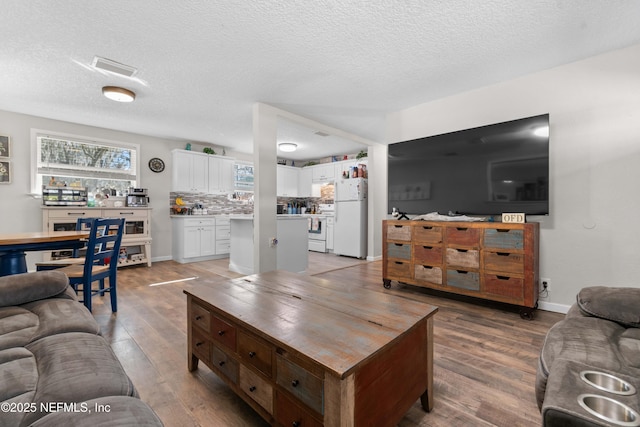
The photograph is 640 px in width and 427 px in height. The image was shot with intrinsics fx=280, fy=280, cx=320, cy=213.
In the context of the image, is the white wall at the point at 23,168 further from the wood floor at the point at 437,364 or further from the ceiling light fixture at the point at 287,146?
the ceiling light fixture at the point at 287,146

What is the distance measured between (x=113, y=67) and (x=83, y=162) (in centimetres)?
282

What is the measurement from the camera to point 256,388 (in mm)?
1252

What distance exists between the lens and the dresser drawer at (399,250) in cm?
338

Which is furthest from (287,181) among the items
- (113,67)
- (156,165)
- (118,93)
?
(113,67)

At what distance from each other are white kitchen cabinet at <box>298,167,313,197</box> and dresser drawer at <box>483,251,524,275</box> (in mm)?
5184

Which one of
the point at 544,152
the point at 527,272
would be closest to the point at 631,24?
the point at 544,152

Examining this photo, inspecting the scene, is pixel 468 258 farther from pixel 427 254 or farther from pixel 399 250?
pixel 399 250

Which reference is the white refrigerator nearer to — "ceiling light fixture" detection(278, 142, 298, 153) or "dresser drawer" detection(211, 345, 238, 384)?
"ceiling light fixture" detection(278, 142, 298, 153)

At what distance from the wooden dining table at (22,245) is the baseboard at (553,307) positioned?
14.4ft

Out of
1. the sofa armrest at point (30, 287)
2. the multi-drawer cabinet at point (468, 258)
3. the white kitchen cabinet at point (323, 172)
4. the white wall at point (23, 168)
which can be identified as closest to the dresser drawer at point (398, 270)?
the multi-drawer cabinet at point (468, 258)

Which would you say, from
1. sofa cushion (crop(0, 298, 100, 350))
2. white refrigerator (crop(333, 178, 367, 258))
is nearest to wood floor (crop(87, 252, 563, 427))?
sofa cushion (crop(0, 298, 100, 350))

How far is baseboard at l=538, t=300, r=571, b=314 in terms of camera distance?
2743 millimetres

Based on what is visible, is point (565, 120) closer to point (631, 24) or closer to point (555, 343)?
point (631, 24)

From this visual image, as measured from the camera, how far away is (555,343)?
1.15m
